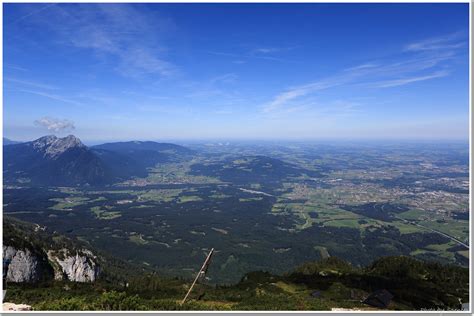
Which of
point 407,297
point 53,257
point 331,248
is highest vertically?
point 407,297

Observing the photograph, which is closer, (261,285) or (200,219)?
(261,285)

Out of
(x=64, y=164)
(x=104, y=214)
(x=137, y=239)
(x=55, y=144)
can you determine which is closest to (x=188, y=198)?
(x=104, y=214)

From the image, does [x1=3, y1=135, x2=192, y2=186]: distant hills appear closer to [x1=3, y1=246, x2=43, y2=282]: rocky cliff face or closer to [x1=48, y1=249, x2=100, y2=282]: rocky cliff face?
[x1=48, y1=249, x2=100, y2=282]: rocky cliff face

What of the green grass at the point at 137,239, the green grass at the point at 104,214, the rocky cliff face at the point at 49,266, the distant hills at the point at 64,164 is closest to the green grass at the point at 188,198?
the green grass at the point at 104,214

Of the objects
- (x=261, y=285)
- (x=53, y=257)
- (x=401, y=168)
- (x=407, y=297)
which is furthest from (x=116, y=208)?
(x=401, y=168)

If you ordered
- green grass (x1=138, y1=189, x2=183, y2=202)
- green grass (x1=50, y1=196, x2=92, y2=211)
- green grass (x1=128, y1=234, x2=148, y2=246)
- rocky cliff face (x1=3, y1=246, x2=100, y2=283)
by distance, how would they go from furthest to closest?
green grass (x1=138, y1=189, x2=183, y2=202), green grass (x1=50, y1=196, x2=92, y2=211), green grass (x1=128, y1=234, x2=148, y2=246), rocky cliff face (x1=3, y1=246, x2=100, y2=283)

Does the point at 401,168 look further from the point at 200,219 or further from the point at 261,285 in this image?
the point at 261,285

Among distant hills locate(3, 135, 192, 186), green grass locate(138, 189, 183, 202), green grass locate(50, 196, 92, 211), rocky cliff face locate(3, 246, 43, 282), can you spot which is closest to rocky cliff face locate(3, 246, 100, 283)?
rocky cliff face locate(3, 246, 43, 282)

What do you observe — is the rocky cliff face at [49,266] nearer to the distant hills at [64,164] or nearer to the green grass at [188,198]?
the green grass at [188,198]
